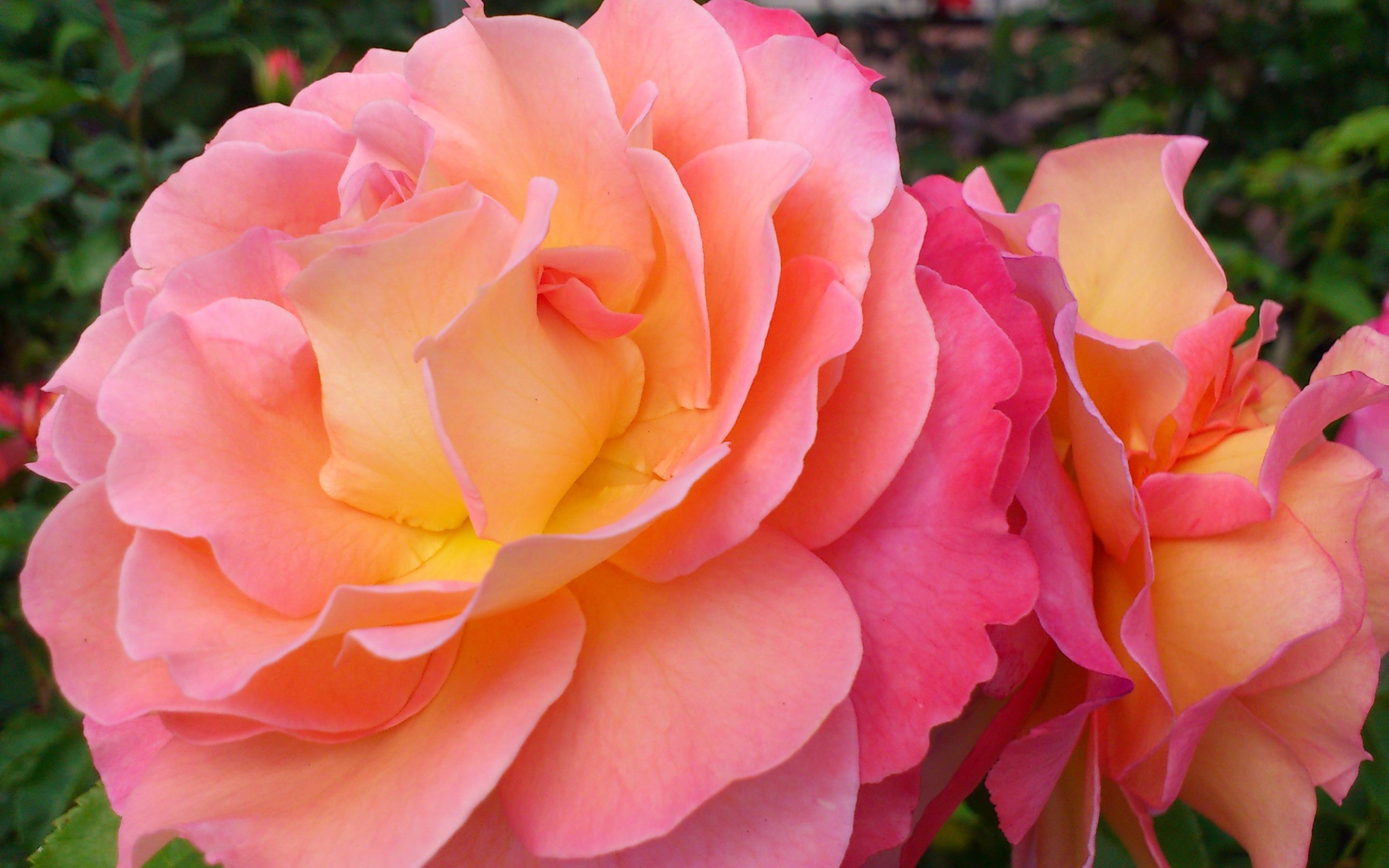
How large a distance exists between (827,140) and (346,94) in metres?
0.23

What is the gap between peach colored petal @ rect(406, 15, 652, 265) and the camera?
0.35 metres

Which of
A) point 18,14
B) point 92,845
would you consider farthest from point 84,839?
point 18,14

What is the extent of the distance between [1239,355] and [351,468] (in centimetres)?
38

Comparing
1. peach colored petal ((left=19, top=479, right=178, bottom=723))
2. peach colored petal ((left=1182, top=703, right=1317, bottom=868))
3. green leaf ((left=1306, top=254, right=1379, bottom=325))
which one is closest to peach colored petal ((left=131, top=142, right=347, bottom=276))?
peach colored petal ((left=19, top=479, right=178, bottom=723))

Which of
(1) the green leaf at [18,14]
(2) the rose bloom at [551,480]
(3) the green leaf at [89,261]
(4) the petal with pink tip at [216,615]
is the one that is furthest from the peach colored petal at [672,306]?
(1) the green leaf at [18,14]

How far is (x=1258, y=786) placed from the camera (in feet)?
1.12

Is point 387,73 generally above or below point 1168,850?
above

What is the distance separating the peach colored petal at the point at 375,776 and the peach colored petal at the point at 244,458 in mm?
57

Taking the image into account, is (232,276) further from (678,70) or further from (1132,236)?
(1132,236)

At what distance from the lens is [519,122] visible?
1.23ft

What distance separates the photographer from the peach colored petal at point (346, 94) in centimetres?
42

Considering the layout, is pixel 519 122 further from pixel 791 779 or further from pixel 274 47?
pixel 274 47

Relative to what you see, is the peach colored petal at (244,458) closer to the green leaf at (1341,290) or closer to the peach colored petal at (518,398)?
the peach colored petal at (518,398)

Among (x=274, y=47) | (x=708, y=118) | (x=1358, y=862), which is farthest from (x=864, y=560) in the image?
(x=274, y=47)
